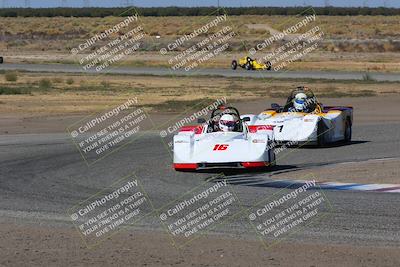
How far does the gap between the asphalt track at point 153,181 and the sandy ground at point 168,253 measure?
0.58 metres

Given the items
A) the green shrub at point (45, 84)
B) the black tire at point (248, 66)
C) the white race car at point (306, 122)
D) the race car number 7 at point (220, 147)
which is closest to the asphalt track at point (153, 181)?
the white race car at point (306, 122)

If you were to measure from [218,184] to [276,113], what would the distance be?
7.64 m

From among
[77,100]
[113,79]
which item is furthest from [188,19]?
[77,100]

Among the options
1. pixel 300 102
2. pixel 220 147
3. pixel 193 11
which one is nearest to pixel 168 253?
pixel 220 147

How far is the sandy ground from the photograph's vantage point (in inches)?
432

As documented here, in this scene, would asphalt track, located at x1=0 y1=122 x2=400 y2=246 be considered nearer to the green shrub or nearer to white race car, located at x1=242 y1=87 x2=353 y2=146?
white race car, located at x1=242 y1=87 x2=353 y2=146

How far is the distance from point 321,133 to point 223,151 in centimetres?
557

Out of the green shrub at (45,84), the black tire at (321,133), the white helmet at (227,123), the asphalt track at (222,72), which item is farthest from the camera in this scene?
the asphalt track at (222,72)

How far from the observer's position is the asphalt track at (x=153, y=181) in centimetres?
1302

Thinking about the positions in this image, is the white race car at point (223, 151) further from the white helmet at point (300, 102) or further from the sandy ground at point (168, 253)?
the sandy ground at point (168, 253)

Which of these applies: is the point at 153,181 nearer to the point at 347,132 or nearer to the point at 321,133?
the point at 321,133

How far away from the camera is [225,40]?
102562 mm

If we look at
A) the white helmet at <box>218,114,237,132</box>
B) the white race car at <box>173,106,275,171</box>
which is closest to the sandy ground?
the white race car at <box>173,106,275,171</box>

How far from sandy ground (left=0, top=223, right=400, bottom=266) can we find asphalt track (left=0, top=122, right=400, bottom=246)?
579 millimetres
